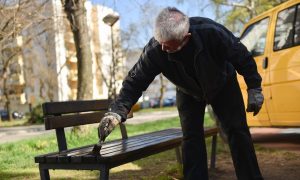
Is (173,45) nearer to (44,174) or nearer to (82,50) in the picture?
(44,174)

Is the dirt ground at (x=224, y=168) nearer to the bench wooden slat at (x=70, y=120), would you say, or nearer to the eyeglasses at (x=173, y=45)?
the bench wooden slat at (x=70, y=120)

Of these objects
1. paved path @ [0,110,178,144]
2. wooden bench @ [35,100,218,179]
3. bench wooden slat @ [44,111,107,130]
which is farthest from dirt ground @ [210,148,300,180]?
paved path @ [0,110,178,144]

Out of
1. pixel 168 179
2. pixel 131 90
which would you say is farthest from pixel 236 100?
pixel 168 179

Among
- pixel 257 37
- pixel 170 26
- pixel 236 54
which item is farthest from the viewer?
pixel 257 37

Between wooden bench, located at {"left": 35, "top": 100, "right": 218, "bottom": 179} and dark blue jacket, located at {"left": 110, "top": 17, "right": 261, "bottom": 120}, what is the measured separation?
35cm

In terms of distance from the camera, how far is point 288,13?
22.7ft

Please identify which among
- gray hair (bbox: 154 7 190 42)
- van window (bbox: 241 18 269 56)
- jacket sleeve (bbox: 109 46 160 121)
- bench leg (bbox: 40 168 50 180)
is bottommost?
bench leg (bbox: 40 168 50 180)

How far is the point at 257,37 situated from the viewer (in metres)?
7.57

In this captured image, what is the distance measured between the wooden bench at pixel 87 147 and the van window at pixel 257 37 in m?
2.21

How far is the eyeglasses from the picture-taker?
320 cm

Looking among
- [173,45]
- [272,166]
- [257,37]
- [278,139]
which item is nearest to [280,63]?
[257,37]

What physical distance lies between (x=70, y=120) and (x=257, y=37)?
13.3ft

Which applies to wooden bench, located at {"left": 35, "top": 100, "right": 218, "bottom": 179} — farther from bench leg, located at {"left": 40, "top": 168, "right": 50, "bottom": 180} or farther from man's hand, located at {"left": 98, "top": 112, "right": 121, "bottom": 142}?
man's hand, located at {"left": 98, "top": 112, "right": 121, "bottom": 142}

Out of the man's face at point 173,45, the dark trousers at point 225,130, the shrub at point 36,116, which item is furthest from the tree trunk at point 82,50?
the shrub at point 36,116
